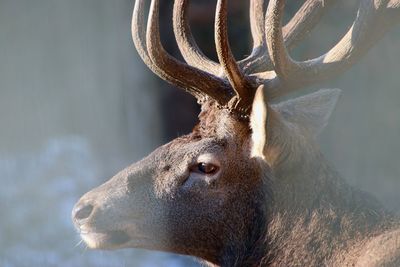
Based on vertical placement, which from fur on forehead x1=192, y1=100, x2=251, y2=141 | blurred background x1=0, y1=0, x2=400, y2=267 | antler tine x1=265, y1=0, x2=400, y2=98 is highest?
antler tine x1=265, y1=0, x2=400, y2=98

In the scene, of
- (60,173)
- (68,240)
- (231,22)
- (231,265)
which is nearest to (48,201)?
(60,173)

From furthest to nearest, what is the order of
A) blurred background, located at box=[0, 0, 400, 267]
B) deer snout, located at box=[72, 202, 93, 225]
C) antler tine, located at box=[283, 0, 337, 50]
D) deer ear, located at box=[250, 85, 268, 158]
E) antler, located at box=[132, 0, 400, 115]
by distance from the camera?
blurred background, located at box=[0, 0, 400, 267] → antler tine, located at box=[283, 0, 337, 50] → deer snout, located at box=[72, 202, 93, 225] → antler, located at box=[132, 0, 400, 115] → deer ear, located at box=[250, 85, 268, 158]

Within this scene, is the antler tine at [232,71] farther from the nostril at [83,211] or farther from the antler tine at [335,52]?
the nostril at [83,211]

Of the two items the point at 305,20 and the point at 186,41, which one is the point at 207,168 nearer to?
the point at 186,41

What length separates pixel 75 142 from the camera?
32.0ft

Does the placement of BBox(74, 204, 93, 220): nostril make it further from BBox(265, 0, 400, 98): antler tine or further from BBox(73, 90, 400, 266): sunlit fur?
BBox(265, 0, 400, 98): antler tine

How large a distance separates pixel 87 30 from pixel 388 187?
2.85 meters

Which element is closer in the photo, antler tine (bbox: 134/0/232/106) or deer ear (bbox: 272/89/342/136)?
antler tine (bbox: 134/0/232/106)

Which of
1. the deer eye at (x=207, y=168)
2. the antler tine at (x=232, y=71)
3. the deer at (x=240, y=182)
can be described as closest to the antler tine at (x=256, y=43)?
the deer at (x=240, y=182)

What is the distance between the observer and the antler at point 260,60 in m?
4.71

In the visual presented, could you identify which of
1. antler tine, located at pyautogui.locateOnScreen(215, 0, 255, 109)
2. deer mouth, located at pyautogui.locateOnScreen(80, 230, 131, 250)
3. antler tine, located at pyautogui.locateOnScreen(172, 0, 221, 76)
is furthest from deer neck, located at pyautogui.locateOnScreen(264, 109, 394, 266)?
deer mouth, located at pyautogui.locateOnScreen(80, 230, 131, 250)

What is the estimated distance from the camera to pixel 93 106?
9.20 m

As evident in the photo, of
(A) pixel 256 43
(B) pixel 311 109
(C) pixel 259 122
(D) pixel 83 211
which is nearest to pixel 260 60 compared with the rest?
(A) pixel 256 43

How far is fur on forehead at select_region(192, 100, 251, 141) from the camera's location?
16.0 feet
